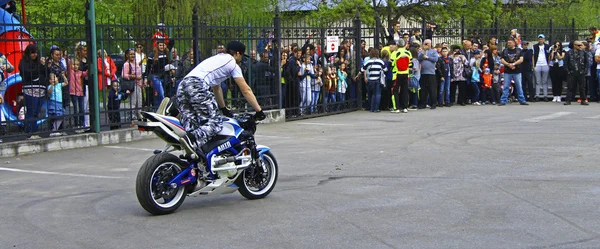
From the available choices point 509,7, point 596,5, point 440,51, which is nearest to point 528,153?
point 440,51

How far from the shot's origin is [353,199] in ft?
30.3

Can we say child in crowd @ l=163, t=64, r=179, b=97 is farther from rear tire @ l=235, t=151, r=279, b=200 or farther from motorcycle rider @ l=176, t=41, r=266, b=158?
motorcycle rider @ l=176, t=41, r=266, b=158

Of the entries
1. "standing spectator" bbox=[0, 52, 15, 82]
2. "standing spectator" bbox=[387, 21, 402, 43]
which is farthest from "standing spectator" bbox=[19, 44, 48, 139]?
"standing spectator" bbox=[387, 21, 402, 43]

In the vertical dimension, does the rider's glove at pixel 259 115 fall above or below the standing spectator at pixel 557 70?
below

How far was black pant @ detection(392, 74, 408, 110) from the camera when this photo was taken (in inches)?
809

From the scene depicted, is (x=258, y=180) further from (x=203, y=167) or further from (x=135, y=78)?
(x=135, y=78)

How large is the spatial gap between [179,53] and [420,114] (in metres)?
6.62

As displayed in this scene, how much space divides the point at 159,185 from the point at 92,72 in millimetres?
7153

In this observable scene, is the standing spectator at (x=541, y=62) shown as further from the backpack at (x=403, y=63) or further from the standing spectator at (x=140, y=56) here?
the standing spectator at (x=140, y=56)

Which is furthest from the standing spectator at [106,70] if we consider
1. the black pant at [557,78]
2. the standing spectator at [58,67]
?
the black pant at [557,78]

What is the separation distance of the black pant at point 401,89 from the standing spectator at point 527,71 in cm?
421

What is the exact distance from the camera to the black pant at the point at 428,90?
70.5 ft

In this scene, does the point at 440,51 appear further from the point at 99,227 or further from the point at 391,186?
the point at 99,227

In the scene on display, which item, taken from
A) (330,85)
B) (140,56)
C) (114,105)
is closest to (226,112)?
(114,105)
